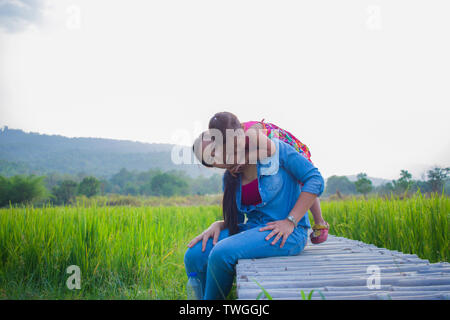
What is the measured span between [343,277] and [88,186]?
1655 inches

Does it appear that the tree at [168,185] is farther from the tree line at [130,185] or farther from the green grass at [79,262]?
the green grass at [79,262]

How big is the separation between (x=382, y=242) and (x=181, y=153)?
9.44 feet

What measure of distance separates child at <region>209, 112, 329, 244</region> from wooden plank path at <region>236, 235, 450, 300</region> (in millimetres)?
394

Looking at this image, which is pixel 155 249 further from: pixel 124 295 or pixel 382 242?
pixel 382 242

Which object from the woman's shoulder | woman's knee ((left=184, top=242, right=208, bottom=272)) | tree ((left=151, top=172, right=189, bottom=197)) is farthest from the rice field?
tree ((left=151, top=172, right=189, bottom=197))

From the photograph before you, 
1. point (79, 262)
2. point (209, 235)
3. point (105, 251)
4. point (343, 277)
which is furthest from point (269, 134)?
point (79, 262)

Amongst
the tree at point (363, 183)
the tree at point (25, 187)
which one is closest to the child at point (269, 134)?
the tree at point (25, 187)

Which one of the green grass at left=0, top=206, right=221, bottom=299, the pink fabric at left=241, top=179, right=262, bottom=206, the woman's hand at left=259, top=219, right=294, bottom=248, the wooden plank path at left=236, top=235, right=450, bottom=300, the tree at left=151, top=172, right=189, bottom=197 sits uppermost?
the pink fabric at left=241, top=179, right=262, bottom=206

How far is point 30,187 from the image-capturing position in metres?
31.8

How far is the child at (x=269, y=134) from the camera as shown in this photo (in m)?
1.90

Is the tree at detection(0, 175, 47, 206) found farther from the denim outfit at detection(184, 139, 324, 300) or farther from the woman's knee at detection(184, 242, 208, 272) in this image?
the denim outfit at detection(184, 139, 324, 300)

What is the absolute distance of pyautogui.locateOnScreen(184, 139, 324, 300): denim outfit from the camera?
2.02 metres

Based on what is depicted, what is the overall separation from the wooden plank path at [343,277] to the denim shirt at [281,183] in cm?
32
